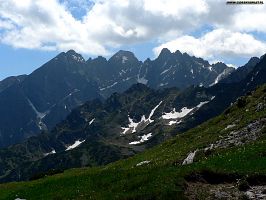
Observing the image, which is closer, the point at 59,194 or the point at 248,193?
the point at 248,193

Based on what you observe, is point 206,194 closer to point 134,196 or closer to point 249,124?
point 134,196

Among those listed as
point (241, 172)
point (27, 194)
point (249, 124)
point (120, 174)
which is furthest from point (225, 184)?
point (249, 124)

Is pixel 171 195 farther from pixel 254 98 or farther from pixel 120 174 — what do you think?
pixel 254 98

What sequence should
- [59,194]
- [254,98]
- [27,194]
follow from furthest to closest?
1. [254,98]
2. [27,194]
3. [59,194]

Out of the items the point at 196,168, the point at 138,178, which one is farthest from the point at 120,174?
the point at 196,168

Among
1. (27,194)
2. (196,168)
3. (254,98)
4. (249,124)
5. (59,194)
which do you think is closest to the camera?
(196,168)

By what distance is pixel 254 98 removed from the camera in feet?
283

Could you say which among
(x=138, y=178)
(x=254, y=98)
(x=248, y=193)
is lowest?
(x=248, y=193)

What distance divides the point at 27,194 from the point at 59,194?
220 inches

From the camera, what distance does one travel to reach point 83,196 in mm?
33312

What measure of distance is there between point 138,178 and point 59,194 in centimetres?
692

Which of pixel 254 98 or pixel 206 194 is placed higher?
pixel 254 98

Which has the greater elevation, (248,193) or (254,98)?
(254,98)

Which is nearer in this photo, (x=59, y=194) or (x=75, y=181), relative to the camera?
(x=59, y=194)
